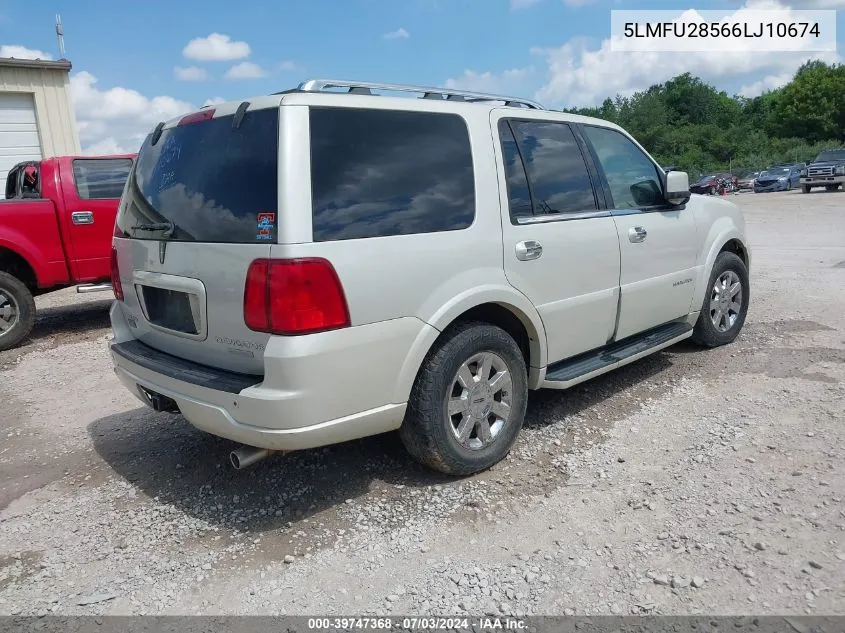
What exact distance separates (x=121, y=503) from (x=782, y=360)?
488 cm

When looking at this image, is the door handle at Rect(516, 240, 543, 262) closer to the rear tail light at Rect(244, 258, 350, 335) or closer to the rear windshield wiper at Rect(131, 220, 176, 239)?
the rear tail light at Rect(244, 258, 350, 335)

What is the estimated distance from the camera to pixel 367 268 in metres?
2.96

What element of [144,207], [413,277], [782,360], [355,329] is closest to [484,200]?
[413,277]

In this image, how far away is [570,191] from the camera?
13.5 ft

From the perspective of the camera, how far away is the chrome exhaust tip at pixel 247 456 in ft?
10.2

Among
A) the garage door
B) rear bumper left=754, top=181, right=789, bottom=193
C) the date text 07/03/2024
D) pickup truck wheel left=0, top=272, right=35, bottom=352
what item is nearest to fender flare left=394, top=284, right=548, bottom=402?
the date text 07/03/2024

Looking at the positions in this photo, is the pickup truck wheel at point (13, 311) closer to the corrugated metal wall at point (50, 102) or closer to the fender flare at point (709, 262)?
the fender flare at point (709, 262)

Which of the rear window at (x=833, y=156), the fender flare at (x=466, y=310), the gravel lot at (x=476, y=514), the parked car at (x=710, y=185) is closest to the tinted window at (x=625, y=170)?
the fender flare at (x=466, y=310)

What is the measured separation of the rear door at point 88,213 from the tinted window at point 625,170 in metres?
5.61

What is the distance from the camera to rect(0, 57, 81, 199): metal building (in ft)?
43.8

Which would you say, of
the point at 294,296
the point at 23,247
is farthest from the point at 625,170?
the point at 23,247

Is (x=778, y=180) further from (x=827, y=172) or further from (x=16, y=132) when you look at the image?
(x=16, y=132)

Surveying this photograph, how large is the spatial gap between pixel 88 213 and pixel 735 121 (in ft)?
312

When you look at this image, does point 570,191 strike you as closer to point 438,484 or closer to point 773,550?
point 438,484
